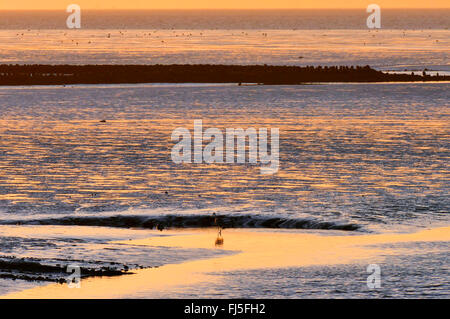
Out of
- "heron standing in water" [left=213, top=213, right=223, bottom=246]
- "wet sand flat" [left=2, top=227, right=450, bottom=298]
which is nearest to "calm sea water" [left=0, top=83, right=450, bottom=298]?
"wet sand flat" [left=2, top=227, right=450, bottom=298]

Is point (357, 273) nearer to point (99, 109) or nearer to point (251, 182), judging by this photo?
point (251, 182)

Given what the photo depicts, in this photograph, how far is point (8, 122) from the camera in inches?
2687

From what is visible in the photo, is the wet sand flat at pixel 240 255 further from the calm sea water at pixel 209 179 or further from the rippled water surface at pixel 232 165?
the rippled water surface at pixel 232 165

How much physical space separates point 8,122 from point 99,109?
10.6 meters

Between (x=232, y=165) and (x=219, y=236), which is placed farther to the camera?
(x=232, y=165)

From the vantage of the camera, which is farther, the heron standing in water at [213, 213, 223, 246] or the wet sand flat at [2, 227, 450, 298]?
the heron standing in water at [213, 213, 223, 246]

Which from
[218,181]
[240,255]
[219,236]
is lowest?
[240,255]

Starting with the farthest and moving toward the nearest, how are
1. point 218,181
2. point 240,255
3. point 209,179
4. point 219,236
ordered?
point 209,179
point 218,181
point 219,236
point 240,255

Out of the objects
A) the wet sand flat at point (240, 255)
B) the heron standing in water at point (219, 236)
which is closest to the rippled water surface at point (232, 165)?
the heron standing in water at point (219, 236)

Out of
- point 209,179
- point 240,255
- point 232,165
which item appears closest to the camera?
point 240,255

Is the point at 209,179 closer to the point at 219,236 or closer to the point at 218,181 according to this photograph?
the point at 218,181

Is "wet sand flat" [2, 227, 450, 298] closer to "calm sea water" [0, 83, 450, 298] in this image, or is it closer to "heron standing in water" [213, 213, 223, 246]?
"heron standing in water" [213, 213, 223, 246]

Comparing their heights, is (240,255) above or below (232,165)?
below

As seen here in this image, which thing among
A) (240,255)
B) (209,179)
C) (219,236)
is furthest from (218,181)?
(240,255)
